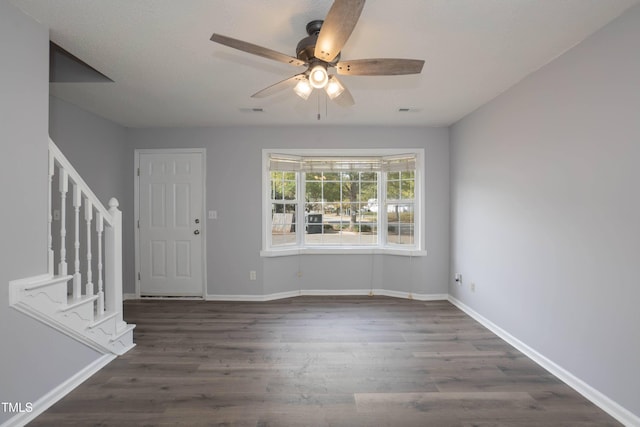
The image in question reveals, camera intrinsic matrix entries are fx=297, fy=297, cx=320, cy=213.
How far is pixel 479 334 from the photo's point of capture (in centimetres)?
292

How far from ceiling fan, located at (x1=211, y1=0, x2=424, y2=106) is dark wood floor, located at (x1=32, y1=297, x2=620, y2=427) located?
1.97 meters

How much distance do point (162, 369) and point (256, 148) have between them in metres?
2.72

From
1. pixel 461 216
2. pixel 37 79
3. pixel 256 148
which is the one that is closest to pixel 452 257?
pixel 461 216

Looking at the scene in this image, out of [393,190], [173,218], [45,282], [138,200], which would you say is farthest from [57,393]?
[393,190]

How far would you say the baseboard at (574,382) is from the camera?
68.5 inches

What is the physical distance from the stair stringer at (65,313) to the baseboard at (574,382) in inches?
135

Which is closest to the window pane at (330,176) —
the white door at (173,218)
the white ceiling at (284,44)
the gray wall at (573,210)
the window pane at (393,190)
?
the window pane at (393,190)

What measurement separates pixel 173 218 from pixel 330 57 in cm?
333

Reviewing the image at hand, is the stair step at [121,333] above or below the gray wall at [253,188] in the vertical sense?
below

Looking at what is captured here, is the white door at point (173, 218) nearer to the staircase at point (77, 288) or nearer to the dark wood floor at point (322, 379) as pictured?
the dark wood floor at point (322, 379)

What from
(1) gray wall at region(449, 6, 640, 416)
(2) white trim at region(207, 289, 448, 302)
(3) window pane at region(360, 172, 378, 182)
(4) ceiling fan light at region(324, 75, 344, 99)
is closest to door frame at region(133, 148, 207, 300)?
(2) white trim at region(207, 289, 448, 302)

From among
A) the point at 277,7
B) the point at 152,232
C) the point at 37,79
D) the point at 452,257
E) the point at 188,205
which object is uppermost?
the point at 277,7

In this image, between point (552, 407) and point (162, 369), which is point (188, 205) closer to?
point (162, 369)

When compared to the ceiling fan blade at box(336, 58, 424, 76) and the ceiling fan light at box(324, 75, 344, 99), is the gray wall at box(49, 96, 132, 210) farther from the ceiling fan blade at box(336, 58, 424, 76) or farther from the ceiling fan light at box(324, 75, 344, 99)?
the ceiling fan blade at box(336, 58, 424, 76)
